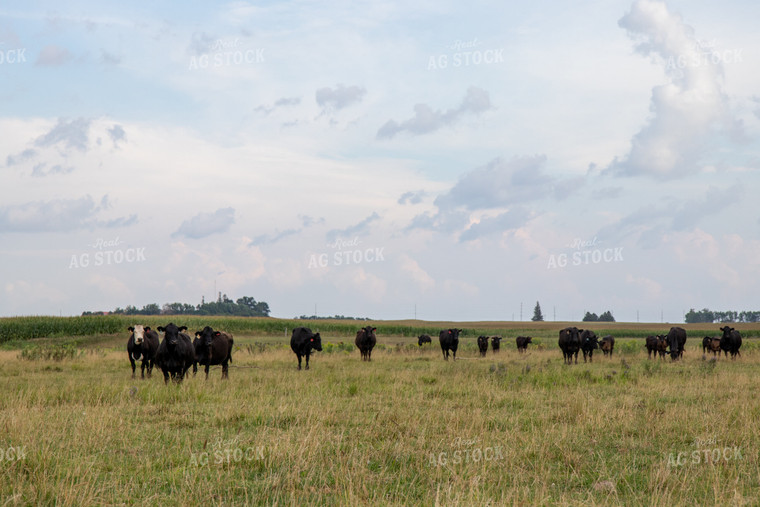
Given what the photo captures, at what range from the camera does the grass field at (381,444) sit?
6691 millimetres

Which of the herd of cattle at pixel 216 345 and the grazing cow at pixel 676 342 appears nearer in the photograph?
the herd of cattle at pixel 216 345

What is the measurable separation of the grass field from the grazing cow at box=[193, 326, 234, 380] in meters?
3.17

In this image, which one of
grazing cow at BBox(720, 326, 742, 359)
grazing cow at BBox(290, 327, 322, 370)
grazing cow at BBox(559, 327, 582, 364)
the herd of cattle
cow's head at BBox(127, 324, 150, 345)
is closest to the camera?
the herd of cattle

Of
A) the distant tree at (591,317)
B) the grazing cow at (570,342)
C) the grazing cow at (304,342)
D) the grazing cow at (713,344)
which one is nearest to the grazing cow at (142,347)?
the grazing cow at (304,342)

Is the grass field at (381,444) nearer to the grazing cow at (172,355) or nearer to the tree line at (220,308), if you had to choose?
the grazing cow at (172,355)

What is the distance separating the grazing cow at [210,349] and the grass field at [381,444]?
10.4 ft

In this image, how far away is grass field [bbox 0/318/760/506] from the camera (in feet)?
22.0

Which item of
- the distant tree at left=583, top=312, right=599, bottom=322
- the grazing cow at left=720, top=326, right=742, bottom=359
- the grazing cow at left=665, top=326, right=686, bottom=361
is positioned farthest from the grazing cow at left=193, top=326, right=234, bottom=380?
the distant tree at left=583, top=312, right=599, bottom=322

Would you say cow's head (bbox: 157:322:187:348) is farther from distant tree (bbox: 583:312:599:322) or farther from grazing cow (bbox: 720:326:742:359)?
distant tree (bbox: 583:312:599:322)

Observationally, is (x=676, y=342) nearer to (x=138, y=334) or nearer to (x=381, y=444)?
(x=138, y=334)

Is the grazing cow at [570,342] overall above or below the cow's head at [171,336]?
below

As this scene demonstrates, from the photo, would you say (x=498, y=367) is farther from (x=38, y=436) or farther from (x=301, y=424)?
(x=38, y=436)

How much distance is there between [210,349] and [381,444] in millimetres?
11701

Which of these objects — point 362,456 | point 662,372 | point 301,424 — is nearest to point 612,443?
point 362,456
